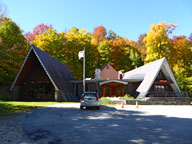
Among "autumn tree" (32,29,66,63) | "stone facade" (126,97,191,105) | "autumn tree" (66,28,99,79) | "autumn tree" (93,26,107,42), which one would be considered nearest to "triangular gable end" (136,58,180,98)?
"stone facade" (126,97,191,105)

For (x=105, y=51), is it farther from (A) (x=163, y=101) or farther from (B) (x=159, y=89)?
(A) (x=163, y=101)

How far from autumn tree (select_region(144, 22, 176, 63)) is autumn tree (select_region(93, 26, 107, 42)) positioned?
62.3 ft

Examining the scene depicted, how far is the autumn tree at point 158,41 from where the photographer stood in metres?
39.2

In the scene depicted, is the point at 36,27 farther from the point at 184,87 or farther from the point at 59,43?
the point at 184,87

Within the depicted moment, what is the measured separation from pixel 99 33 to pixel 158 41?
915 inches

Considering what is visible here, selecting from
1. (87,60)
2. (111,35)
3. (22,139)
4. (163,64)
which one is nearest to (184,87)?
(163,64)

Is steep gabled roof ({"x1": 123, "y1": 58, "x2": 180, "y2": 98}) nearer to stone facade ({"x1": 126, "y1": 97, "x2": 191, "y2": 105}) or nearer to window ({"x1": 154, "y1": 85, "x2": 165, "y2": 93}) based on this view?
stone facade ({"x1": 126, "y1": 97, "x2": 191, "y2": 105})

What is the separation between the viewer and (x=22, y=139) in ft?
16.5

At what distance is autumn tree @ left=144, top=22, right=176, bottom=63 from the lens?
39.2 meters

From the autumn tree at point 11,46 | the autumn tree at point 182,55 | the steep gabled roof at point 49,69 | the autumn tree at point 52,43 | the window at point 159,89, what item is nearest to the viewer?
the steep gabled roof at point 49,69

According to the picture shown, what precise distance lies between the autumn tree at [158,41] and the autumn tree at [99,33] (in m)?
19.0

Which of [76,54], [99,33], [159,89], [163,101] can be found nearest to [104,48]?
[76,54]

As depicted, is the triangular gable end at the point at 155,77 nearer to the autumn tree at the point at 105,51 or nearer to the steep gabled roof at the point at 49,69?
the steep gabled roof at the point at 49,69

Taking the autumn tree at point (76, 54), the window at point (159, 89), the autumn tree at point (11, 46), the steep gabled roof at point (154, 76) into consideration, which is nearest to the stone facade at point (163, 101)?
the steep gabled roof at point (154, 76)
